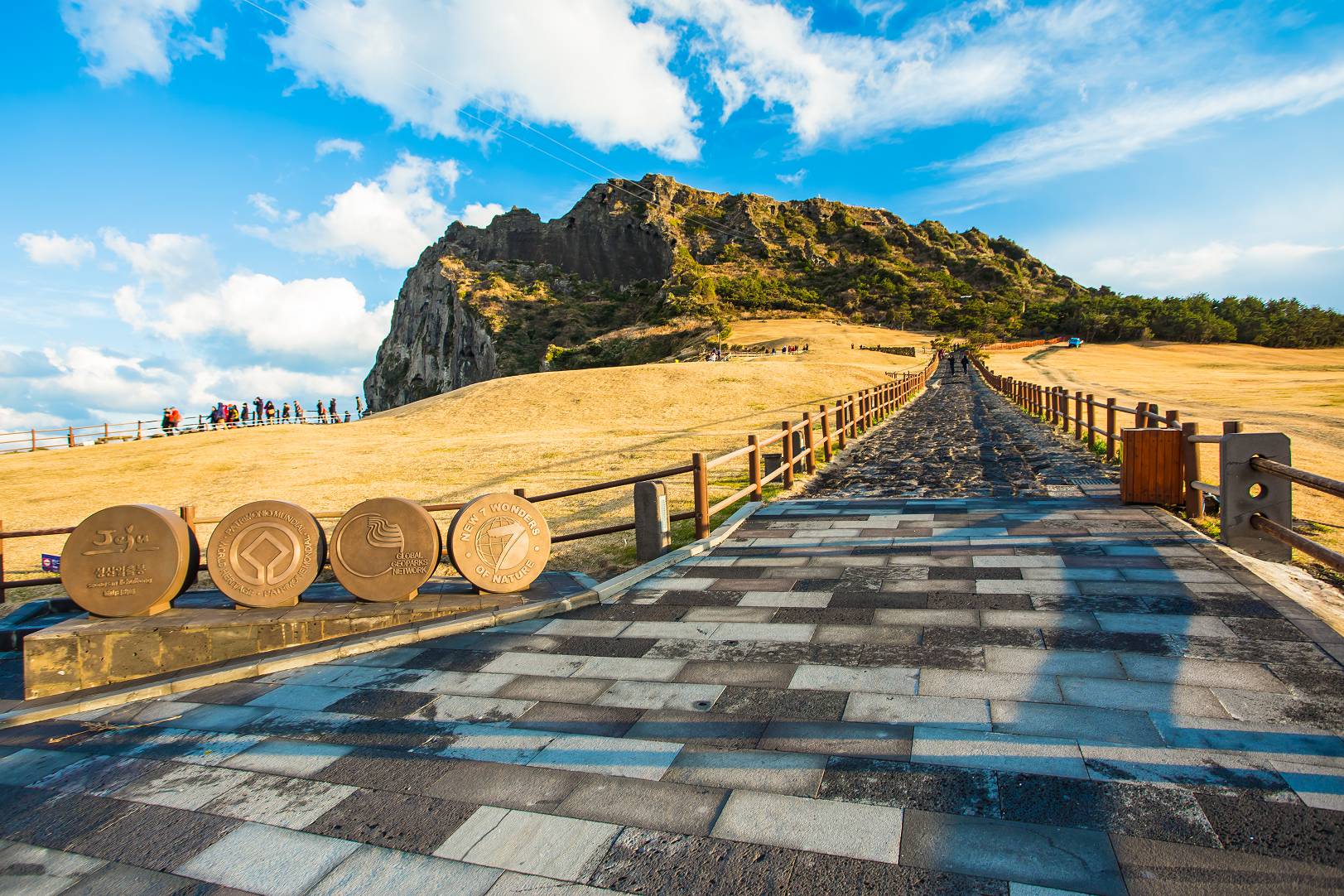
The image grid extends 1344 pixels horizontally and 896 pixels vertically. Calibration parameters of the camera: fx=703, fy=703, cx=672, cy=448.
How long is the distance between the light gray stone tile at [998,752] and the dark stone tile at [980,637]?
130cm

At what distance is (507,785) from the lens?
3.59m

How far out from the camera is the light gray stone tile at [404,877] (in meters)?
2.88

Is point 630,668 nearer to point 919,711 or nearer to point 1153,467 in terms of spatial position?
point 919,711

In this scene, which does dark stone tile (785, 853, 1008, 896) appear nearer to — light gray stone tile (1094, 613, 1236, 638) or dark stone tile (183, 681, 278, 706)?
light gray stone tile (1094, 613, 1236, 638)

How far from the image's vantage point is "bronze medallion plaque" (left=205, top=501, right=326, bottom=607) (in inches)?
249

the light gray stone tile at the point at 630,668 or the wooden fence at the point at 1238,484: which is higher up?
the wooden fence at the point at 1238,484

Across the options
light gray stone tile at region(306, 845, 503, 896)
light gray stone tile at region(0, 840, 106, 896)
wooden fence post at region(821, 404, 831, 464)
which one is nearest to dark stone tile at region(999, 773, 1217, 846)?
light gray stone tile at region(306, 845, 503, 896)

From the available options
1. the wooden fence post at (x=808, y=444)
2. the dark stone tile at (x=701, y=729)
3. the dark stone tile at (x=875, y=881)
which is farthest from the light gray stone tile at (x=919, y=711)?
the wooden fence post at (x=808, y=444)

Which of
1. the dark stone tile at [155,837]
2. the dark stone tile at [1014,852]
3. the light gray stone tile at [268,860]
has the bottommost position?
the dark stone tile at [155,837]

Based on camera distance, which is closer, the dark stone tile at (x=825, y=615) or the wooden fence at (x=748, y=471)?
the dark stone tile at (x=825, y=615)

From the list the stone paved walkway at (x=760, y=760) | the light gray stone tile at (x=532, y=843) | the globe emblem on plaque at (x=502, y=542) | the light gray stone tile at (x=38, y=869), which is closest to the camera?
the stone paved walkway at (x=760, y=760)

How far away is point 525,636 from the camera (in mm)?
5852

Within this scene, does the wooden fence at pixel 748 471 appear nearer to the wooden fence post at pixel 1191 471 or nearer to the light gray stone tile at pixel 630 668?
the light gray stone tile at pixel 630 668

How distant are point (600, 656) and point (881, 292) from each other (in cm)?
12075
